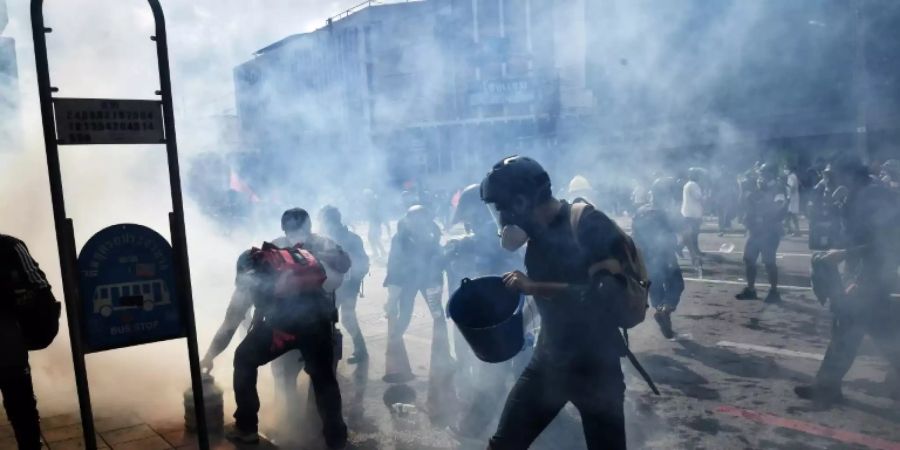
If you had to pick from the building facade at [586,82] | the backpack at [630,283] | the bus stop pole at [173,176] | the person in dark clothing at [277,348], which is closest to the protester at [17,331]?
the bus stop pole at [173,176]

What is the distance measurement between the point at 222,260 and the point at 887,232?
705 cm

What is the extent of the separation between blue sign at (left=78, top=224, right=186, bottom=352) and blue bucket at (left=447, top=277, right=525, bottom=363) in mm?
1125

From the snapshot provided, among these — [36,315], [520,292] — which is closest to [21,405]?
[36,315]

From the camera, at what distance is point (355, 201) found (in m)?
13.1

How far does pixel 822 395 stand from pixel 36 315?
4.23 meters

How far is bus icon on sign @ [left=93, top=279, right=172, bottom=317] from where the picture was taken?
2514 mm

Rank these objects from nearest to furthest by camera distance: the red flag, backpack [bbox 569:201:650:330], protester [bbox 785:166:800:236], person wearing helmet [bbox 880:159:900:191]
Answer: backpack [bbox 569:201:650:330] < person wearing helmet [bbox 880:159:900:191] < the red flag < protester [bbox 785:166:800:236]

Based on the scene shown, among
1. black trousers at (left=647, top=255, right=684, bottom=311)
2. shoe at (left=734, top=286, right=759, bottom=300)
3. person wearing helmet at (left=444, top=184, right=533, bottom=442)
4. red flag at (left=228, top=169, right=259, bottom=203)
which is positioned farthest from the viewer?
red flag at (left=228, top=169, right=259, bottom=203)

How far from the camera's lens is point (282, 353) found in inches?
143

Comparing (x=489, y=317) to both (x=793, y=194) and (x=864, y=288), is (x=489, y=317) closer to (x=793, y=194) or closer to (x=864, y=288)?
(x=864, y=288)

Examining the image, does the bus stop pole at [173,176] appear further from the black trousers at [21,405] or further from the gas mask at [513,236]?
the gas mask at [513,236]

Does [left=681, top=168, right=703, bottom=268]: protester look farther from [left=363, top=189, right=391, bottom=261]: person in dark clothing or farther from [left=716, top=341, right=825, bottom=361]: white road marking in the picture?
[left=363, top=189, right=391, bottom=261]: person in dark clothing

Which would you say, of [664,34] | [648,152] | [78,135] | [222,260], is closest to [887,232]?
[78,135]

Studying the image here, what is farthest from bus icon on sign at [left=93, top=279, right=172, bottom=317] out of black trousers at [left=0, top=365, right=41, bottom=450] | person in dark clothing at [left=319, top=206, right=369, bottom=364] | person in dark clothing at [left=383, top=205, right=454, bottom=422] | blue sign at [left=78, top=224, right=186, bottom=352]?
person in dark clothing at [left=319, top=206, right=369, bottom=364]
